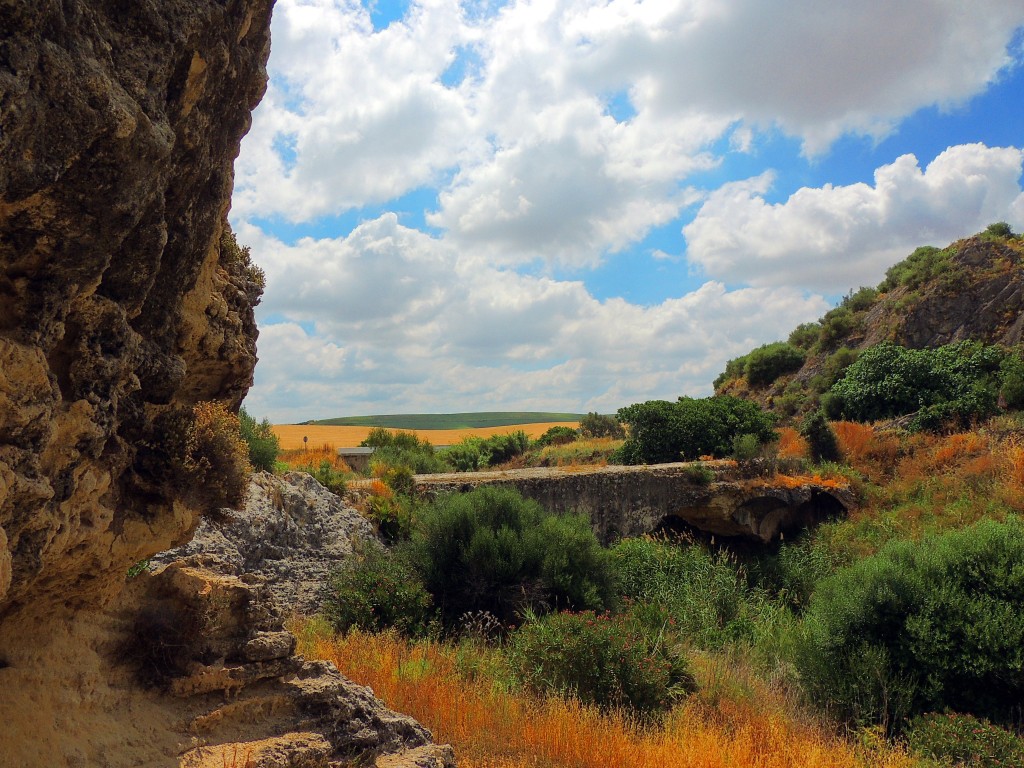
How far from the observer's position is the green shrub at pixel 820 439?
1758cm

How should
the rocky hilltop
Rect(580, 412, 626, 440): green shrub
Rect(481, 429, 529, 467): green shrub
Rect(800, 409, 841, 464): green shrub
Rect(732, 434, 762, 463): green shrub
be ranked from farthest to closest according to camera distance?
Rect(580, 412, 626, 440): green shrub, Rect(481, 429, 529, 467): green shrub, Rect(800, 409, 841, 464): green shrub, Rect(732, 434, 762, 463): green shrub, the rocky hilltop

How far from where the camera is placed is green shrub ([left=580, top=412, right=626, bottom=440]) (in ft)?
99.6

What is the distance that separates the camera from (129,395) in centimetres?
341

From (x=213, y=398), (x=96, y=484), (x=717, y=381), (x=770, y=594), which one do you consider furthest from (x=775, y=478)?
(x=717, y=381)

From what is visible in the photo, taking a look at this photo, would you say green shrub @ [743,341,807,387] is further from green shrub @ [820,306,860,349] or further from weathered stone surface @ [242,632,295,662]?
weathered stone surface @ [242,632,295,662]

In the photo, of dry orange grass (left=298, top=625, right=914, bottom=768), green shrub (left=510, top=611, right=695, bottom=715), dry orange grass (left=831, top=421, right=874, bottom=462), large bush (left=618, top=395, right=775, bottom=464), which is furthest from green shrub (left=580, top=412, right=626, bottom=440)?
dry orange grass (left=298, top=625, right=914, bottom=768)

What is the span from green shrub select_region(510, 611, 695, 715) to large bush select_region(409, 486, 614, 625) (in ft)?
6.73

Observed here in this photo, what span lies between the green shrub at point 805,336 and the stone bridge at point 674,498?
1622 cm

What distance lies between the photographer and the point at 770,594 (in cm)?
1311

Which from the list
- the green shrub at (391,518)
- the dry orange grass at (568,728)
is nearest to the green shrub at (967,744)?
the dry orange grass at (568,728)

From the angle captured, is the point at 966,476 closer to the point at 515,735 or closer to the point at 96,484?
the point at 515,735

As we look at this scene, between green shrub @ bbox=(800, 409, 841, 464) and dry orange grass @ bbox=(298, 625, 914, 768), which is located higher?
green shrub @ bbox=(800, 409, 841, 464)

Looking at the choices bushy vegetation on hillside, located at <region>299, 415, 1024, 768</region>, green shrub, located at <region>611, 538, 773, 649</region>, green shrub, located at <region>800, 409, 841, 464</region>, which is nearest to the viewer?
bushy vegetation on hillside, located at <region>299, 415, 1024, 768</region>

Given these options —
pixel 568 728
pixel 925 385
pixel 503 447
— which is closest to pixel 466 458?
pixel 503 447
